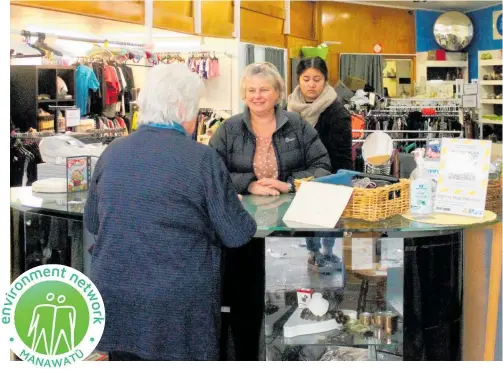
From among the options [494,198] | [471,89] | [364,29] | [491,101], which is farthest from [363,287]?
[364,29]

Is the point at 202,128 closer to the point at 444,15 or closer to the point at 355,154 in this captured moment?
the point at 355,154

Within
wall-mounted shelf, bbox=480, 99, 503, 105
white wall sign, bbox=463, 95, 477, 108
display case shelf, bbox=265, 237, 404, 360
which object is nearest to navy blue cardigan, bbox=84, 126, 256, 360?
display case shelf, bbox=265, 237, 404, 360

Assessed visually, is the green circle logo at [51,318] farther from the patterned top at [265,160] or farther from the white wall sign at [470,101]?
the white wall sign at [470,101]

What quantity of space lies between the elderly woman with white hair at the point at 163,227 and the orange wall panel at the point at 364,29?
9.52 meters

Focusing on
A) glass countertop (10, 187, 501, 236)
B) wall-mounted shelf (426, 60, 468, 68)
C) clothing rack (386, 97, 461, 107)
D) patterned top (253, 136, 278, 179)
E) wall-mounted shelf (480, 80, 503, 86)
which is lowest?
glass countertop (10, 187, 501, 236)

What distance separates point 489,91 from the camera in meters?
11.3

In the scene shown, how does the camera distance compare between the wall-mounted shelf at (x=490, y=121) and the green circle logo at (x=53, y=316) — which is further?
the wall-mounted shelf at (x=490, y=121)

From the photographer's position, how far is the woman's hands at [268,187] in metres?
3.07

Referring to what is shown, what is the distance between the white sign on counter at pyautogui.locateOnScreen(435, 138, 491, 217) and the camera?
2.55 metres

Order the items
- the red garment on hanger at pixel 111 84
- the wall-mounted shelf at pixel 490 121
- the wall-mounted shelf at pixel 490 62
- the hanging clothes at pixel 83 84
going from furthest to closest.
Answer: the wall-mounted shelf at pixel 490 62 → the wall-mounted shelf at pixel 490 121 → the red garment on hanger at pixel 111 84 → the hanging clothes at pixel 83 84

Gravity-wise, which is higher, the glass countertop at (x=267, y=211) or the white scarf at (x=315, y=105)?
the white scarf at (x=315, y=105)

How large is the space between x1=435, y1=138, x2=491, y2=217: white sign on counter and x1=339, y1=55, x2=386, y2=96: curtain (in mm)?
8988

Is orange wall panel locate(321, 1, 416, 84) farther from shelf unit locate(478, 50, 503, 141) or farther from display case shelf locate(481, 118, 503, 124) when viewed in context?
display case shelf locate(481, 118, 503, 124)

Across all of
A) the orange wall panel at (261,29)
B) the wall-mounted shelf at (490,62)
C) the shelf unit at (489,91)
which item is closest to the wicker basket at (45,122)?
the orange wall panel at (261,29)
